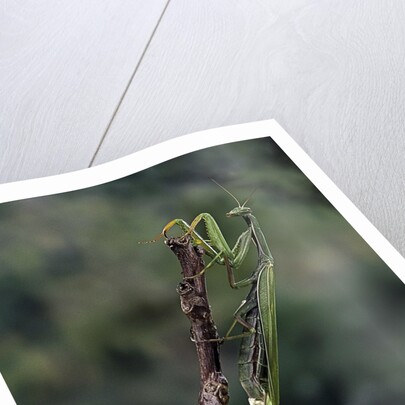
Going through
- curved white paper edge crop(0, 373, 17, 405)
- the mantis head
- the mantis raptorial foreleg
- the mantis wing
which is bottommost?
the mantis wing

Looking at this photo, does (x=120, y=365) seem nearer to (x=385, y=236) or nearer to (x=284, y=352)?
(x=284, y=352)

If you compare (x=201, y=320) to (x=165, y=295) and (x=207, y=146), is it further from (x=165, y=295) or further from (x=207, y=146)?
(x=207, y=146)

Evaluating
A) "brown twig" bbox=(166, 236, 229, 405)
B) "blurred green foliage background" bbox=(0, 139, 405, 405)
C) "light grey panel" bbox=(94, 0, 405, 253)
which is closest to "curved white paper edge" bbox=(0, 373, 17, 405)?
"blurred green foliage background" bbox=(0, 139, 405, 405)

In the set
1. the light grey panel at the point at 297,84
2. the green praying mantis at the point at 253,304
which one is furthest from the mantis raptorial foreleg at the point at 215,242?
the light grey panel at the point at 297,84

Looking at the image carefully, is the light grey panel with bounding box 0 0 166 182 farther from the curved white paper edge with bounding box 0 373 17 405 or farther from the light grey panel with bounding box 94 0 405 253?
the curved white paper edge with bounding box 0 373 17 405

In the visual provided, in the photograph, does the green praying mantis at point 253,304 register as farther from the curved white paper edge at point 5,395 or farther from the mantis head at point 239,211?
A: the curved white paper edge at point 5,395

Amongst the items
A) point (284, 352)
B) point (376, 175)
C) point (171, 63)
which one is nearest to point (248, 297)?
point (284, 352)

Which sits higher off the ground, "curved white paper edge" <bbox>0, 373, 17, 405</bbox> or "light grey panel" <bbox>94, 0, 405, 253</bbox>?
"light grey panel" <bbox>94, 0, 405, 253</bbox>
